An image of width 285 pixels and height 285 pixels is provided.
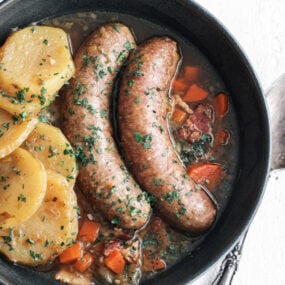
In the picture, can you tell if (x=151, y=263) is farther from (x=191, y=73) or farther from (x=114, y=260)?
(x=191, y=73)

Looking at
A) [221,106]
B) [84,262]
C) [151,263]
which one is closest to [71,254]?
[84,262]

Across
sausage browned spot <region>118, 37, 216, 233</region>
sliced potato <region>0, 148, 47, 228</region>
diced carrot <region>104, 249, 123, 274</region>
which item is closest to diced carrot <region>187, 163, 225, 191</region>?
sausage browned spot <region>118, 37, 216, 233</region>

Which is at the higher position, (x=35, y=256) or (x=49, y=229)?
(x=49, y=229)

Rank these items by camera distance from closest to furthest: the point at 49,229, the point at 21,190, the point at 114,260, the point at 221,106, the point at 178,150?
the point at 21,190 → the point at 49,229 → the point at 114,260 → the point at 178,150 → the point at 221,106

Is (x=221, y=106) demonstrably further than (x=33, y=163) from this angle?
Yes

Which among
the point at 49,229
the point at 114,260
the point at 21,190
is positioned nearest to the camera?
the point at 21,190

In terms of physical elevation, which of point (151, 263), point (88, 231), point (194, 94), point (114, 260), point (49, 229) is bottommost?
point (151, 263)

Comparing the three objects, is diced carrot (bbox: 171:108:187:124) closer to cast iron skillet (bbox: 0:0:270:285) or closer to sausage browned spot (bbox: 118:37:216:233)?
sausage browned spot (bbox: 118:37:216:233)
